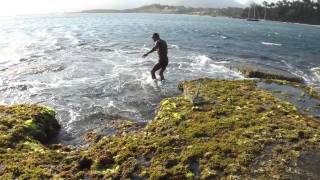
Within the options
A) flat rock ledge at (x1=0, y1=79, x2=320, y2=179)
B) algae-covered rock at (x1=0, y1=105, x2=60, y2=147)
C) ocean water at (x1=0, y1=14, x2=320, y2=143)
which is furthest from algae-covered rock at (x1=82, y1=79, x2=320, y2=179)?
algae-covered rock at (x1=0, y1=105, x2=60, y2=147)

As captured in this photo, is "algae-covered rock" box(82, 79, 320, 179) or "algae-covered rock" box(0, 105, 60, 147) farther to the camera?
"algae-covered rock" box(0, 105, 60, 147)

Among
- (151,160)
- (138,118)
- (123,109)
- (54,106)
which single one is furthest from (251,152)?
(54,106)

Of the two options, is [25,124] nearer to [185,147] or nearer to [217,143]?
[185,147]

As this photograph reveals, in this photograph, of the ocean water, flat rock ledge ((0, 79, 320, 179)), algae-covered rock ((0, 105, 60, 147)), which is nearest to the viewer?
flat rock ledge ((0, 79, 320, 179))

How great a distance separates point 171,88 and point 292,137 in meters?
11.1

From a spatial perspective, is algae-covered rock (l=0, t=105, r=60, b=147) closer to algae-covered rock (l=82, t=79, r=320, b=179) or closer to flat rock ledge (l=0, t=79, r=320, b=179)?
flat rock ledge (l=0, t=79, r=320, b=179)

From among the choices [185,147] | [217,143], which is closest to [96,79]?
[185,147]

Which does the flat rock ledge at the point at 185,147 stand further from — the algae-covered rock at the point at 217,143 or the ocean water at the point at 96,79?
the ocean water at the point at 96,79

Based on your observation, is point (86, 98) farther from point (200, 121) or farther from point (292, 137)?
point (292, 137)

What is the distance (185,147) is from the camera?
1384 cm

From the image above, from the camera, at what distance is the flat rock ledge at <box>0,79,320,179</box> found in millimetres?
12258

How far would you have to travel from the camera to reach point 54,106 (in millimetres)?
20969

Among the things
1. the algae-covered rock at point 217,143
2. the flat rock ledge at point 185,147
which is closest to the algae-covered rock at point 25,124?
the flat rock ledge at point 185,147

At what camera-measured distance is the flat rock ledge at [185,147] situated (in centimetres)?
1226
